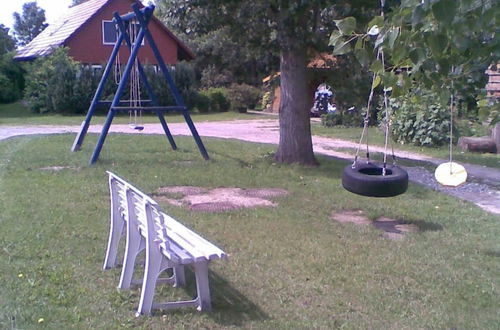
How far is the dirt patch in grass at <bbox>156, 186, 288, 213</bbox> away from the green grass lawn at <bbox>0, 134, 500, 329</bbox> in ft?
0.96

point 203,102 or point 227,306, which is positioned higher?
point 203,102

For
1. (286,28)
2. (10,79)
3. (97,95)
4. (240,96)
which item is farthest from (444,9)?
(10,79)

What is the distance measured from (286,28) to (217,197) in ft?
13.5

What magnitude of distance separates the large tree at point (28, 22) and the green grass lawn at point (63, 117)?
152 feet

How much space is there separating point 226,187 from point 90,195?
222 centimetres

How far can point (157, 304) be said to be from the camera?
532cm

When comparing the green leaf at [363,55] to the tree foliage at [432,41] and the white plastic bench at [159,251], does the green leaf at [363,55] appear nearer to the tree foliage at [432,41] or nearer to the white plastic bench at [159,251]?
the tree foliage at [432,41]

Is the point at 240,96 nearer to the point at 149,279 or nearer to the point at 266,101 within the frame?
the point at 266,101

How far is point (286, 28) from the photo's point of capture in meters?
12.7

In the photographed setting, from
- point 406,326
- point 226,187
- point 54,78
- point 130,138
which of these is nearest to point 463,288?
point 406,326

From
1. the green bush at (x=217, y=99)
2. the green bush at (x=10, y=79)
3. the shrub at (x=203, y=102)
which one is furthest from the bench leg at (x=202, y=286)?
the green bush at (x=10, y=79)

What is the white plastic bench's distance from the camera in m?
5.09

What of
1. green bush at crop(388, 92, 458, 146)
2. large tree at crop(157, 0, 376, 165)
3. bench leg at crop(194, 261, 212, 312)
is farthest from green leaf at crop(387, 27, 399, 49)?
green bush at crop(388, 92, 458, 146)

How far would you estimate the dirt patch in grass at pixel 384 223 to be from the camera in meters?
8.24
